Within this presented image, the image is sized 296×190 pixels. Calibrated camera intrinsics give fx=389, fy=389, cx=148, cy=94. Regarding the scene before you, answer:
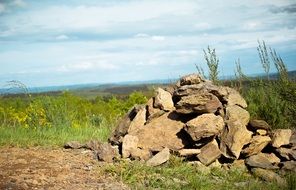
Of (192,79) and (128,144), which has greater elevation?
(192,79)

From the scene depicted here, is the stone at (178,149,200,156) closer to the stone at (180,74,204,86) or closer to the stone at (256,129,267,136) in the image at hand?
the stone at (256,129,267,136)

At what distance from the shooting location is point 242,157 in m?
7.79

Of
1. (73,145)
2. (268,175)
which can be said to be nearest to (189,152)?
(268,175)

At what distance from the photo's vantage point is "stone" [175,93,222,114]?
7.82m

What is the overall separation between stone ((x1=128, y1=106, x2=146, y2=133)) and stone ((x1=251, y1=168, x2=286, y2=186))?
8.31ft

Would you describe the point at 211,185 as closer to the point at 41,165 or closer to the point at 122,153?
the point at 122,153

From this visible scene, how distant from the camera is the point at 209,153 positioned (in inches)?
290

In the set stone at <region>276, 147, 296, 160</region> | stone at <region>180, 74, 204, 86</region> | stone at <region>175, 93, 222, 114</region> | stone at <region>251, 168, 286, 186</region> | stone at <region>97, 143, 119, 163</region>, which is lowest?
stone at <region>251, 168, 286, 186</region>

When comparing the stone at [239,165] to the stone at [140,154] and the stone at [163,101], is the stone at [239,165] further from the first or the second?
the stone at [163,101]

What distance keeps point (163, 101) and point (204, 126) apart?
1.45m

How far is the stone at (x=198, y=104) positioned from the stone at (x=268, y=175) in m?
1.51

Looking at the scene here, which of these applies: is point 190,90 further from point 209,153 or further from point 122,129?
point 122,129

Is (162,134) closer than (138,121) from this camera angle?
Yes

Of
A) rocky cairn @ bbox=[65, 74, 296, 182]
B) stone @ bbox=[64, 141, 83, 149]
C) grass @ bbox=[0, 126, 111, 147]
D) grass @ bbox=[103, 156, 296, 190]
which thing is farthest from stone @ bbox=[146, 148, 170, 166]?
grass @ bbox=[0, 126, 111, 147]
